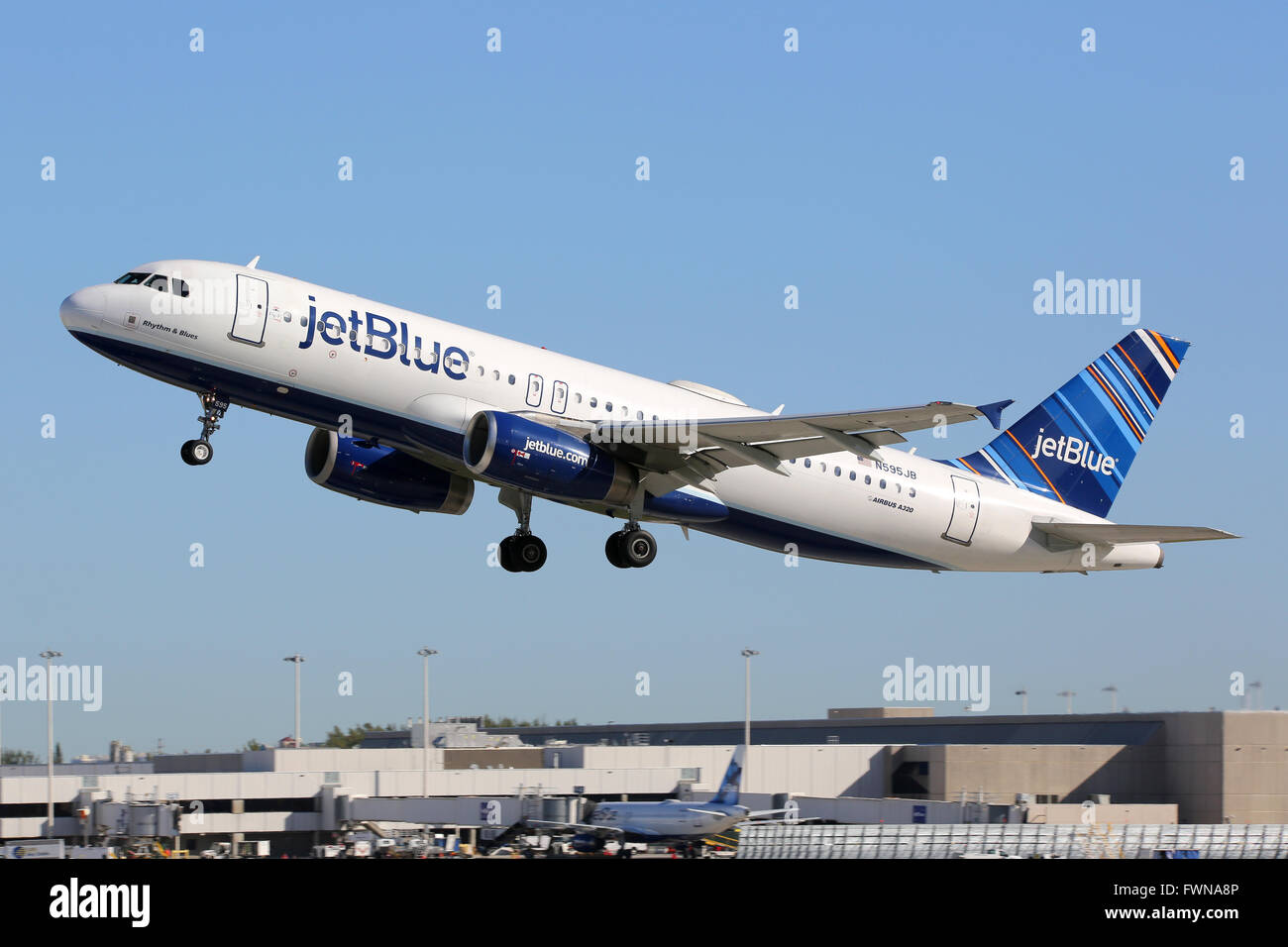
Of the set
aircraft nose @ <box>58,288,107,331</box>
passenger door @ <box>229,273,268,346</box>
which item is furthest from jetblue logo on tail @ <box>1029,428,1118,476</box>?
aircraft nose @ <box>58,288,107,331</box>

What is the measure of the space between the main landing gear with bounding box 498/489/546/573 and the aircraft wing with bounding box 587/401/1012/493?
436cm

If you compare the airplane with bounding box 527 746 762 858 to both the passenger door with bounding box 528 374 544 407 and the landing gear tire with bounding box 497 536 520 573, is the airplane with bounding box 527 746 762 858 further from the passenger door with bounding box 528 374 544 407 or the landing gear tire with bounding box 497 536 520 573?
the passenger door with bounding box 528 374 544 407

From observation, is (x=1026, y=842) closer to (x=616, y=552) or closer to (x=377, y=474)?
(x=616, y=552)

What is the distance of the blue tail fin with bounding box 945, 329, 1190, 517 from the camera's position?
144 feet

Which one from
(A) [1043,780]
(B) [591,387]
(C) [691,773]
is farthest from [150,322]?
(A) [1043,780]

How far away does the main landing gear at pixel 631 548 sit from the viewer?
125 ft

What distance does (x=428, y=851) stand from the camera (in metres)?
39.8

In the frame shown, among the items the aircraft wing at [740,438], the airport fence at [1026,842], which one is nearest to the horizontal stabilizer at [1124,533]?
the airport fence at [1026,842]

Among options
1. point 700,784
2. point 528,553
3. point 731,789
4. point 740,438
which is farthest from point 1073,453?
point 700,784

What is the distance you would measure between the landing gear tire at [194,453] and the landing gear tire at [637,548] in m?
10.5

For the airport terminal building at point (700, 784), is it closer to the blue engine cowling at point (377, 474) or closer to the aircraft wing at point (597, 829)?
the aircraft wing at point (597, 829)

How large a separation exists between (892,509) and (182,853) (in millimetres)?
21894
